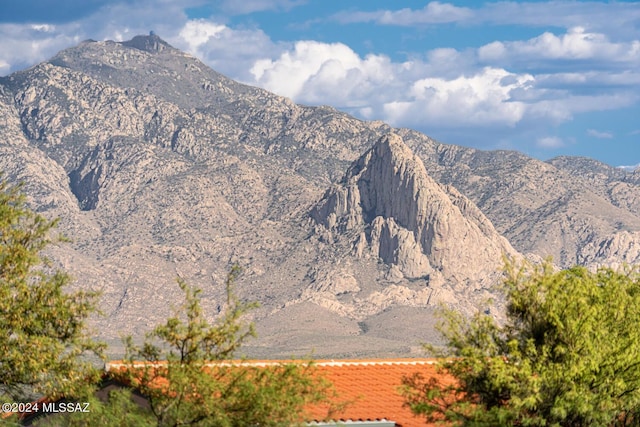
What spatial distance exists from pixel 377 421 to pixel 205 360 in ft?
20.2

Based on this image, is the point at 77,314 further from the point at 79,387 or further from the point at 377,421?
the point at 377,421

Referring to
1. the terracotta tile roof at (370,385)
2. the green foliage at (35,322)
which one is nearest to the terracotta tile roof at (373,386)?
the terracotta tile roof at (370,385)

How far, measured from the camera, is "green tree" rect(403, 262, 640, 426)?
2198 cm

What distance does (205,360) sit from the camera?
19.8 metres

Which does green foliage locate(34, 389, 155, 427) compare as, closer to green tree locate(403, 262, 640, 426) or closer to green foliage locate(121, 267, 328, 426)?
green foliage locate(121, 267, 328, 426)

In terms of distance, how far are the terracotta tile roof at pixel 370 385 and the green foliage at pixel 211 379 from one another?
1.48 meters

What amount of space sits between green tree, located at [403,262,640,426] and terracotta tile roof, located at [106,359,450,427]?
4.48 feet

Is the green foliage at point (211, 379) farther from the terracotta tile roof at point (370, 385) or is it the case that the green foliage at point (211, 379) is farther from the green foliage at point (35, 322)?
the green foliage at point (35, 322)

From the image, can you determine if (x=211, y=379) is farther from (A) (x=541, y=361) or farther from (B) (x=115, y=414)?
(A) (x=541, y=361)

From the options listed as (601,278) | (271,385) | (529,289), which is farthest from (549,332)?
(271,385)

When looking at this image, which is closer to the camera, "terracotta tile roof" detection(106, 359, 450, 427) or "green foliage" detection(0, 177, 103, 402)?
"green foliage" detection(0, 177, 103, 402)

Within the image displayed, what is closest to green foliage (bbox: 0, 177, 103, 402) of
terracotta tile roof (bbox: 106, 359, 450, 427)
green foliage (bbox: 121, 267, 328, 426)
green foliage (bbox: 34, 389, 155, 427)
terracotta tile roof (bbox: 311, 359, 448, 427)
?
terracotta tile roof (bbox: 106, 359, 450, 427)

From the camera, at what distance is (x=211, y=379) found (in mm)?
19297

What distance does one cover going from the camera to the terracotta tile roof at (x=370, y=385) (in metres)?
24.4
